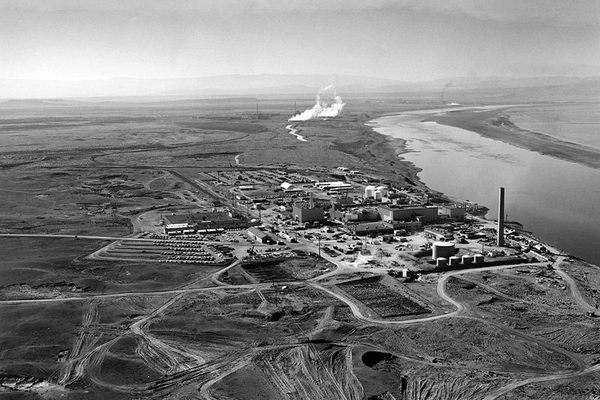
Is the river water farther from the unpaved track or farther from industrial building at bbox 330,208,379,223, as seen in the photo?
the unpaved track

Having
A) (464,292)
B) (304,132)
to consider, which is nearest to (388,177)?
(464,292)

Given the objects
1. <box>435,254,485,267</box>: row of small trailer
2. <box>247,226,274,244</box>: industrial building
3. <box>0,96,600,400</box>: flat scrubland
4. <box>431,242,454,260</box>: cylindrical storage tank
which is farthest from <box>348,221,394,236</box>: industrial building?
<box>435,254,485,267</box>: row of small trailer

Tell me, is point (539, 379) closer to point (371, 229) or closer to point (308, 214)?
point (371, 229)

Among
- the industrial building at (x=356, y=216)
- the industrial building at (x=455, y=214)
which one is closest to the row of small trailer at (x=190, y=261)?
the industrial building at (x=356, y=216)

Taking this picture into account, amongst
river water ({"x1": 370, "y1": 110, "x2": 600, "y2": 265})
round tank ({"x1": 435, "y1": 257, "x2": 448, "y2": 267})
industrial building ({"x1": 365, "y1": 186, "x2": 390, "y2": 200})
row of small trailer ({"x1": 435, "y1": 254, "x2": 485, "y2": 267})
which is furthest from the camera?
industrial building ({"x1": 365, "y1": 186, "x2": 390, "y2": 200})

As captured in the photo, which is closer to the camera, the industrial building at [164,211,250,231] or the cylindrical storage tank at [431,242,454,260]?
the cylindrical storage tank at [431,242,454,260]
